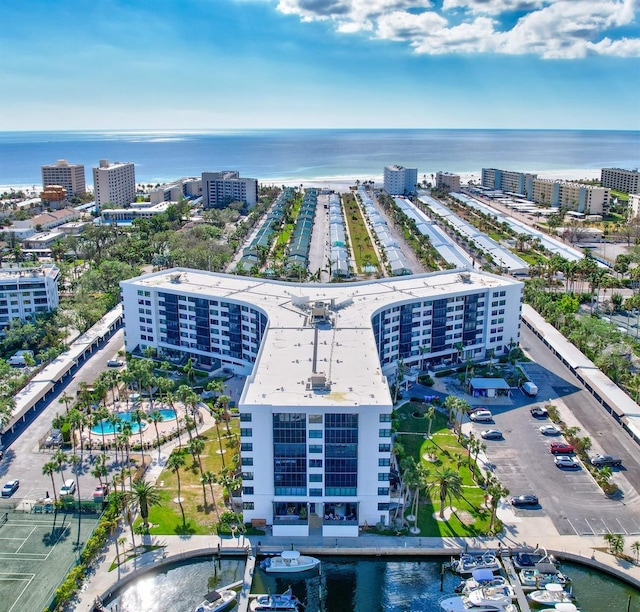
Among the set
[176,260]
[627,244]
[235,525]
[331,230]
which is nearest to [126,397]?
[235,525]

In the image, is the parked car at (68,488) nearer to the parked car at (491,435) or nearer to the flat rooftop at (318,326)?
the flat rooftop at (318,326)

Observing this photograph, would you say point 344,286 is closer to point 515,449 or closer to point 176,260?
point 515,449

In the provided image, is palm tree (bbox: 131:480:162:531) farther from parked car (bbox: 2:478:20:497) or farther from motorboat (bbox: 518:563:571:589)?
motorboat (bbox: 518:563:571:589)

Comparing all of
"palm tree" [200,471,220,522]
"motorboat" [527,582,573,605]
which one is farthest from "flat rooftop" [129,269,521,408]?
"motorboat" [527,582,573,605]

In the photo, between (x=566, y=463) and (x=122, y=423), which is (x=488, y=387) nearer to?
(x=566, y=463)

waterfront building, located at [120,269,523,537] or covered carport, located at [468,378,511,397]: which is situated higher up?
waterfront building, located at [120,269,523,537]
